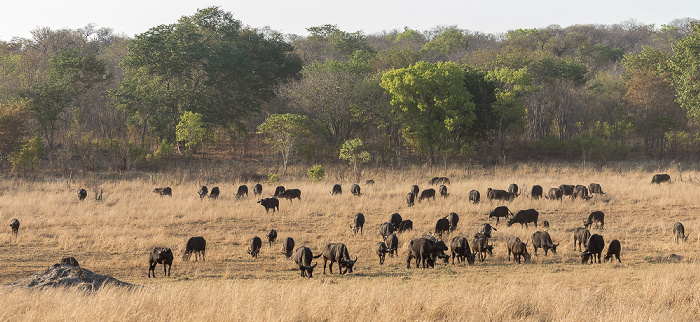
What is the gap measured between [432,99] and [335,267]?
3039 cm

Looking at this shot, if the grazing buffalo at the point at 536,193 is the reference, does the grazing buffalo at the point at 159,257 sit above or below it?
below

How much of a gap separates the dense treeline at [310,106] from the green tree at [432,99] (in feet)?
0.37

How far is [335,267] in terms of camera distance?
1562 centimetres

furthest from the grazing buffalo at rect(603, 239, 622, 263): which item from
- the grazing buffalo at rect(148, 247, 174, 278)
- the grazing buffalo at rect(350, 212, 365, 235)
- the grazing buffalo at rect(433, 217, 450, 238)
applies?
the grazing buffalo at rect(148, 247, 174, 278)

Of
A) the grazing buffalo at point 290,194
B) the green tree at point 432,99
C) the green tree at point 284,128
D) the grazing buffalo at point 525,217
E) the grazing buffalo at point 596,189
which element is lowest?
the grazing buffalo at point 525,217

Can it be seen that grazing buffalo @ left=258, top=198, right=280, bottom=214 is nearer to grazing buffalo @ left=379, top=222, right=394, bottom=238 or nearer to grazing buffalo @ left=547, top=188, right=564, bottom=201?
grazing buffalo @ left=379, top=222, right=394, bottom=238

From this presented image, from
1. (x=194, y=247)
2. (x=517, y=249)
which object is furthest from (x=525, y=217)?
(x=194, y=247)

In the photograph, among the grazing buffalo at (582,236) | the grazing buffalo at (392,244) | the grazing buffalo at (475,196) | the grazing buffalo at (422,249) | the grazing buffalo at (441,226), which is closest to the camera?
Answer: the grazing buffalo at (422,249)

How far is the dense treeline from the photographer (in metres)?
40.5

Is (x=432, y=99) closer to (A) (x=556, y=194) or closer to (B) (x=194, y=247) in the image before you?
(A) (x=556, y=194)

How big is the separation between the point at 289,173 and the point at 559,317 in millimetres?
31289

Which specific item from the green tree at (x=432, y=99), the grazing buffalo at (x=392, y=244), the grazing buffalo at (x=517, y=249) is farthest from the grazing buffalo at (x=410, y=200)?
the green tree at (x=432, y=99)

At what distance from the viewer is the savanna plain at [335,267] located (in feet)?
28.3

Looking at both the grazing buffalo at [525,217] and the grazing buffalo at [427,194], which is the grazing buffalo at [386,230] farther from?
the grazing buffalo at [427,194]
